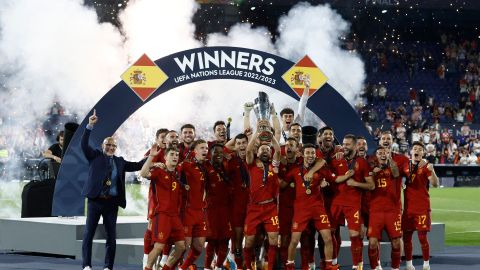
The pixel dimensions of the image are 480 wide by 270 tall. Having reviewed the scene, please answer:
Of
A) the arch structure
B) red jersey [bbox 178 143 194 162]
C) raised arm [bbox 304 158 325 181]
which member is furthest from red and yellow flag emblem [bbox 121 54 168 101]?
raised arm [bbox 304 158 325 181]

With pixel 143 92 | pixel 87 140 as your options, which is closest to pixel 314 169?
pixel 87 140

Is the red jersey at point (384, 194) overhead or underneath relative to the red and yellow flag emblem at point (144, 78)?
underneath

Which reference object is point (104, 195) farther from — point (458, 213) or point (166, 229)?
point (458, 213)

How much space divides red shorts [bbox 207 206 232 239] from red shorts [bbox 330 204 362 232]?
128 centimetres

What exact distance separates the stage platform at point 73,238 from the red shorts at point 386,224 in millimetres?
1403

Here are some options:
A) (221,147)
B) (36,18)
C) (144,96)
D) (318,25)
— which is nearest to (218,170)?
(221,147)

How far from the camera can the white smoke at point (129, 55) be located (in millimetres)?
27562

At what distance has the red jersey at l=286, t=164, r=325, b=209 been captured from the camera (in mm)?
10961

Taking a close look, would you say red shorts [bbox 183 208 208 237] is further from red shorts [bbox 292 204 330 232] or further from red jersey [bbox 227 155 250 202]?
red shorts [bbox 292 204 330 232]

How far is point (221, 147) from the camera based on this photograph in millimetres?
11234

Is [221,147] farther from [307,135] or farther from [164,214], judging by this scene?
[307,135]

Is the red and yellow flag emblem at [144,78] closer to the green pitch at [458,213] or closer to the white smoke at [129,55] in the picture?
the green pitch at [458,213]

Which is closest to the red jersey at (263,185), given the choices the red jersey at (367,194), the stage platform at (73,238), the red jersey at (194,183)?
the red jersey at (194,183)

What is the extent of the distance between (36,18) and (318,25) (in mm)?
12408
